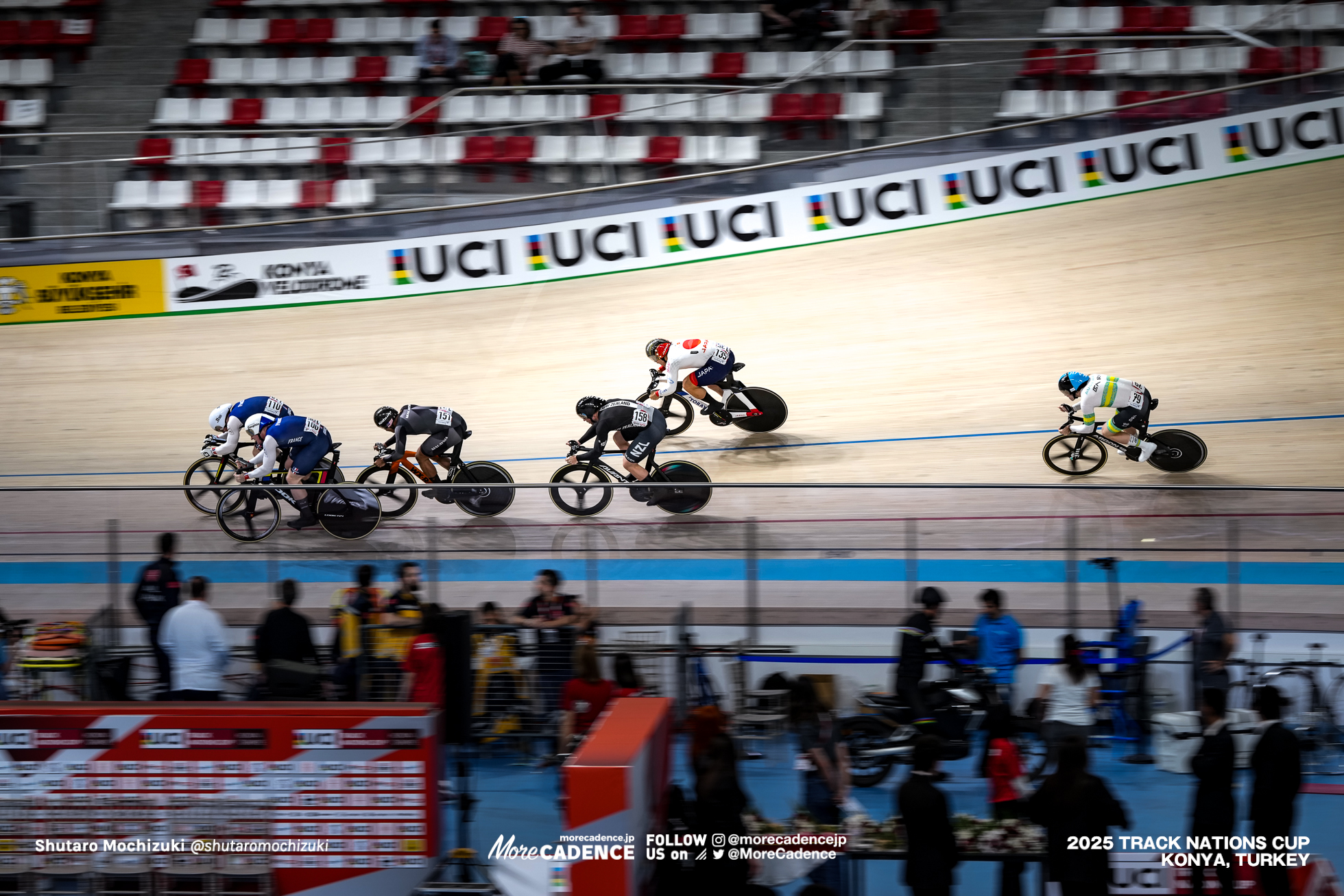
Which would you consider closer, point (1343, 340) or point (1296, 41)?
point (1343, 340)

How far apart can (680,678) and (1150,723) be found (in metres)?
2.55

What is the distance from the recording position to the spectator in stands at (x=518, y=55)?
50.8ft

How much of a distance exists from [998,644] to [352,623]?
3.35 meters

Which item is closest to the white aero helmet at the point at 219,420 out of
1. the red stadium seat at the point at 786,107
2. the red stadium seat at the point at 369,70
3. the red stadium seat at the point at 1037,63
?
the red stadium seat at the point at 786,107

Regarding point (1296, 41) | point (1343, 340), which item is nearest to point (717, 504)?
point (1343, 340)

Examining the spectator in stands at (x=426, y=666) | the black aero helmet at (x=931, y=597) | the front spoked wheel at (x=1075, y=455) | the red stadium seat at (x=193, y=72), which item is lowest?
the spectator in stands at (x=426, y=666)

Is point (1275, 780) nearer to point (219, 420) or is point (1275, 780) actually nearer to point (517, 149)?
point (219, 420)

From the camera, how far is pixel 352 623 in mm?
6762

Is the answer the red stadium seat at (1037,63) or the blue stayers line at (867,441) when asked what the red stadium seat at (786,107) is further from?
the blue stayers line at (867,441)

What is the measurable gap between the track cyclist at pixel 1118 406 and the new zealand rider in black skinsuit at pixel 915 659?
12.9 feet

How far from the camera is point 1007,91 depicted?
13.7m

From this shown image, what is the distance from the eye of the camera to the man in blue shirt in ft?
22.5

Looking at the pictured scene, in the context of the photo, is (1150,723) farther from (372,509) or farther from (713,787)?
(372,509)

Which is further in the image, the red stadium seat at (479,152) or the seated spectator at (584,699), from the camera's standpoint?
the red stadium seat at (479,152)
